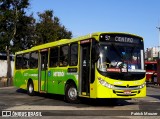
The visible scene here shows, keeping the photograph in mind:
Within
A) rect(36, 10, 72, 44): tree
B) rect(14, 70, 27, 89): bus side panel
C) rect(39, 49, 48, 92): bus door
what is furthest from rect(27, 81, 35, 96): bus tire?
rect(36, 10, 72, 44): tree

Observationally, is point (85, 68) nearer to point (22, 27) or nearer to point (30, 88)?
point (30, 88)

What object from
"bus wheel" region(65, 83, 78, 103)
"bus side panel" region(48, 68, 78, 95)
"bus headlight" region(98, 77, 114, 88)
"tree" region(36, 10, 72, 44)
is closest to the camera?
"bus headlight" region(98, 77, 114, 88)

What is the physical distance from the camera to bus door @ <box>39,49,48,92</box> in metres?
21.0

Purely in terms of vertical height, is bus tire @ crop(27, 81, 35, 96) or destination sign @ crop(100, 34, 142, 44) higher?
destination sign @ crop(100, 34, 142, 44)

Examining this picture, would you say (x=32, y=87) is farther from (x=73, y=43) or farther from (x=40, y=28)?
(x=40, y=28)

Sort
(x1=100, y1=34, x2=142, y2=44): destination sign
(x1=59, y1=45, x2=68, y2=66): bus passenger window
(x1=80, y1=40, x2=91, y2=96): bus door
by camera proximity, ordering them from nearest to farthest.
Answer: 1. (x1=100, y1=34, x2=142, y2=44): destination sign
2. (x1=80, y1=40, x2=91, y2=96): bus door
3. (x1=59, y1=45, x2=68, y2=66): bus passenger window

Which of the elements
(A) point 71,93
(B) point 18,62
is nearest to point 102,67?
(A) point 71,93

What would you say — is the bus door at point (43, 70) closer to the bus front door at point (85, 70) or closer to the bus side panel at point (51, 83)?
the bus side panel at point (51, 83)

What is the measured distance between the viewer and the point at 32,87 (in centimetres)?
2333

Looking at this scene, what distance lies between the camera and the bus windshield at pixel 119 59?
1560 cm

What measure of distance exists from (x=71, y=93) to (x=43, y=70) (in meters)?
4.05

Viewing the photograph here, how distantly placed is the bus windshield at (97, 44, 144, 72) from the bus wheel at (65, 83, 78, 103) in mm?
2355

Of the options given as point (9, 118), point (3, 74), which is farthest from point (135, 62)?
point (3, 74)

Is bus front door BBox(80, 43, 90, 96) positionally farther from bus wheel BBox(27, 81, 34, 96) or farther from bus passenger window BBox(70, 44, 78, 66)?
bus wheel BBox(27, 81, 34, 96)
